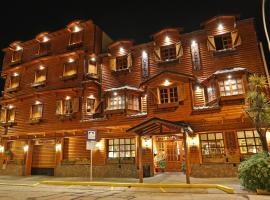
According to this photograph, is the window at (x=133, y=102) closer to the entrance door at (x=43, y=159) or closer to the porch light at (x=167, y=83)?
the porch light at (x=167, y=83)

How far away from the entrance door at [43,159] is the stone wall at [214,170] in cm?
1358

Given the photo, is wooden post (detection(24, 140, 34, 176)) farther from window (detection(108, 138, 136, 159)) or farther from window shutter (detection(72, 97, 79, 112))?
window (detection(108, 138, 136, 159))

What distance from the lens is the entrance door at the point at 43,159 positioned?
806 inches

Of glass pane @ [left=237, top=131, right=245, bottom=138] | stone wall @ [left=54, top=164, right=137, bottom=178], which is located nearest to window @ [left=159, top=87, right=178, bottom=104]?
glass pane @ [left=237, top=131, right=245, bottom=138]

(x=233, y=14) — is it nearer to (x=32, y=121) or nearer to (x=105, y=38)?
(x=105, y=38)

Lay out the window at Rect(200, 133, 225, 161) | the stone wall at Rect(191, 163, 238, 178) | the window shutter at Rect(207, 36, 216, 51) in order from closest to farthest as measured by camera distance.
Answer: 1. the stone wall at Rect(191, 163, 238, 178)
2. the window at Rect(200, 133, 225, 161)
3. the window shutter at Rect(207, 36, 216, 51)

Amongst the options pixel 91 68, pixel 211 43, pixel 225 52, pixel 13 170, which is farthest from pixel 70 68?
pixel 225 52

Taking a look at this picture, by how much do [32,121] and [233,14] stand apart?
66.2ft

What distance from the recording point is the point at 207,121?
14.9 m

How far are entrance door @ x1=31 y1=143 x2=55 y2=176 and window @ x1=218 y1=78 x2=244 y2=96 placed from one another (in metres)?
16.9

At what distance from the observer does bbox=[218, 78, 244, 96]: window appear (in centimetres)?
1402

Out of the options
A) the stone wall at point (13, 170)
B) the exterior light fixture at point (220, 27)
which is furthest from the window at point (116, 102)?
the stone wall at point (13, 170)

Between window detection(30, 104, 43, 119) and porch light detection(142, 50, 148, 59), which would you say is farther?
window detection(30, 104, 43, 119)

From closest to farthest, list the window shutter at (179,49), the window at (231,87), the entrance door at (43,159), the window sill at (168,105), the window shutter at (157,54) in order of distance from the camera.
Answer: the window at (231,87) < the window sill at (168,105) < the window shutter at (179,49) < the window shutter at (157,54) < the entrance door at (43,159)
